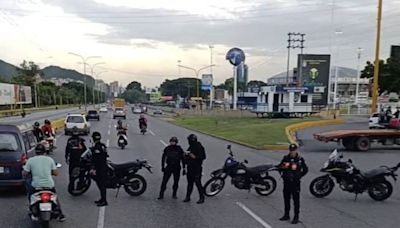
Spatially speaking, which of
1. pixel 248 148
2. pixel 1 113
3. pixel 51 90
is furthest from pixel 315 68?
pixel 51 90

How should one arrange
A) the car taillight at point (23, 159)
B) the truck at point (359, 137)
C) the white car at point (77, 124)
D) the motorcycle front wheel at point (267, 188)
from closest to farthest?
the car taillight at point (23, 159) → the motorcycle front wheel at point (267, 188) → the truck at point (359, 137) → the white car at point (77, 124)

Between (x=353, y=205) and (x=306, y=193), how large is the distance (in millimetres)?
1730

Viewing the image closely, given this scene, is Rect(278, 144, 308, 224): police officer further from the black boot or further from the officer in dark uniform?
the officer in dark uniform

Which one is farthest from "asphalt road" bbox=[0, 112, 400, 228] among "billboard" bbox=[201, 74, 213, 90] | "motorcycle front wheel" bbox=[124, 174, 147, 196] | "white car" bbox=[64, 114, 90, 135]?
"billboard" bbox=[201, 74, 213, 90]

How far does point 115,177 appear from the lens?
1299 cm

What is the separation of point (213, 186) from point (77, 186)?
331 cm

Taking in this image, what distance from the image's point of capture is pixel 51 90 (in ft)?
470

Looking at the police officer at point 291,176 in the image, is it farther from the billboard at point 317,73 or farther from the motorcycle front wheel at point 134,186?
the billboard at point 317,73

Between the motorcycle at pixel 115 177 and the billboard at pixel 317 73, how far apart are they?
259ft

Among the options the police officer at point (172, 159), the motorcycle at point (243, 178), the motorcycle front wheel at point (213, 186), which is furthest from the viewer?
the motorcycle at point (243, 178)

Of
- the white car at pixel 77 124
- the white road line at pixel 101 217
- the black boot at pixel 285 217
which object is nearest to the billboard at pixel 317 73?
the white car at pixel 77 124

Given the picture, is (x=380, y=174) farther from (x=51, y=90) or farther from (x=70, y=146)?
(x=51, y=90)

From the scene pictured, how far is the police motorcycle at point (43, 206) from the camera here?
29.4 ft

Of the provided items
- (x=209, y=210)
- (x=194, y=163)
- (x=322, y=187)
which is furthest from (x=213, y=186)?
(x=322, y=187)
